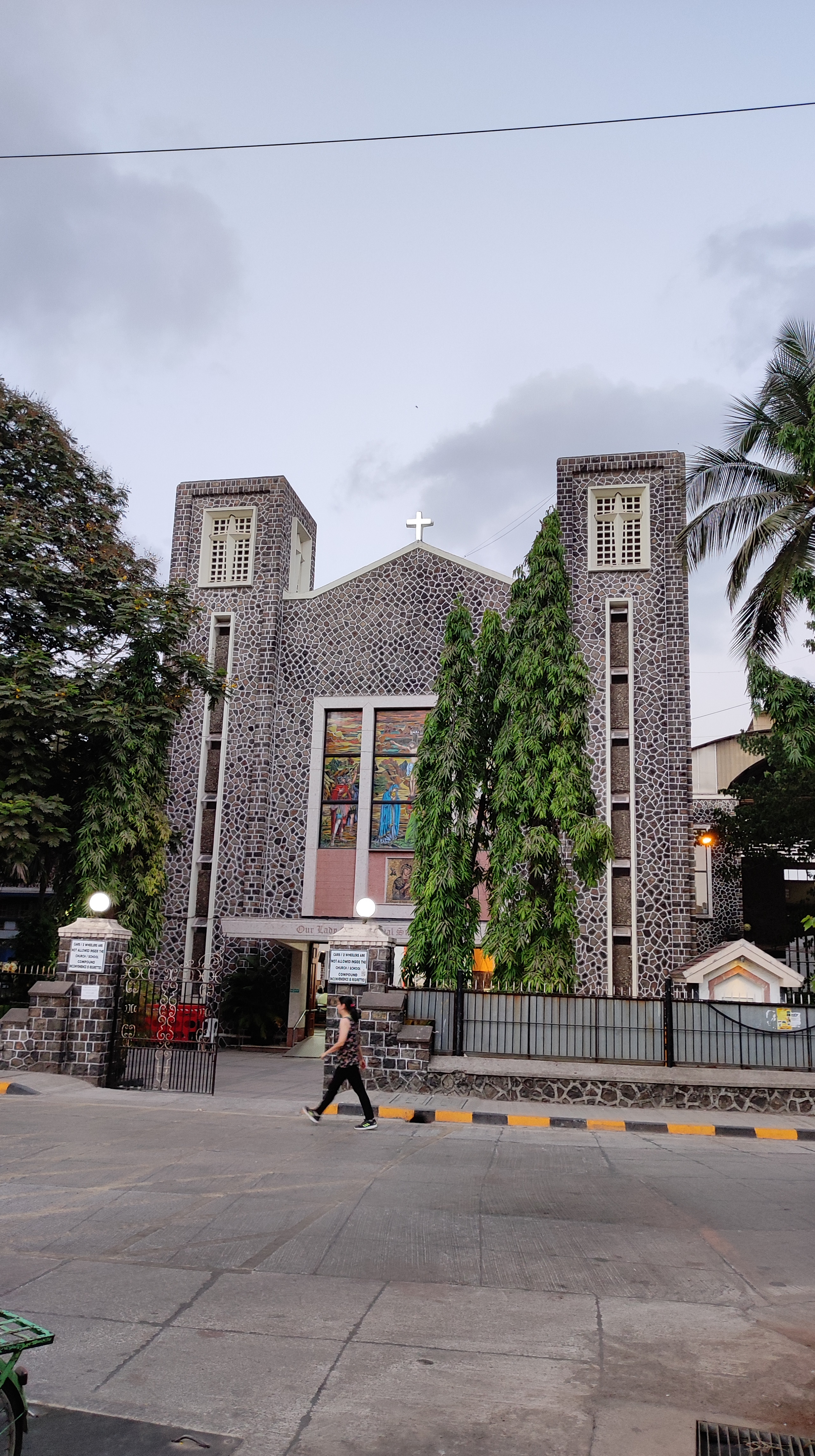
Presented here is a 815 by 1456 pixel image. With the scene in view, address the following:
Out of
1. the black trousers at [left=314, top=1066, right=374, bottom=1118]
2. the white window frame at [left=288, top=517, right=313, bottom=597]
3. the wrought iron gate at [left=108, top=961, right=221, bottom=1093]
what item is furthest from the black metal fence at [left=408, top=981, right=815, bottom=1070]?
the white window frame at [left=288, top=517, right=313, bottom=597]

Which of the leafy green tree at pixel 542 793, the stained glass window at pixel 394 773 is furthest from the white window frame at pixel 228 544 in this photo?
the leafy green tree at pixel 542 793

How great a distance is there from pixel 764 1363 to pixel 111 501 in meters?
20.2

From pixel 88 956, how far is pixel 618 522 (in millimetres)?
17002

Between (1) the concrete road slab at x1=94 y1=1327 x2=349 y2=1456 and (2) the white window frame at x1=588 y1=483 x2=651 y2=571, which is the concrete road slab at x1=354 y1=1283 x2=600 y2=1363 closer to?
(1) the concrete road slab at x1=94 y1=1327 x2=349 y2=1456

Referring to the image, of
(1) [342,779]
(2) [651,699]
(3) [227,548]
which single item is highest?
(3) [227,548]

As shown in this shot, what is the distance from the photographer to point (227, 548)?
28.8 meters

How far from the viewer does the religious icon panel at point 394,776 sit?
26156mm

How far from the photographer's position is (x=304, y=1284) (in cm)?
611

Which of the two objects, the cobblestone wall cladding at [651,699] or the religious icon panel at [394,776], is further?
the religious icon panel at [394,776]

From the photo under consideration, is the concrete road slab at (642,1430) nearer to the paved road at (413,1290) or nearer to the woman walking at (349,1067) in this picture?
the paved road at (413,1290)

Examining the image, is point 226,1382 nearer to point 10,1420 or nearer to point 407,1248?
point 10,1420

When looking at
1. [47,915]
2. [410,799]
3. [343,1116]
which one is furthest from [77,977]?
[410,799]

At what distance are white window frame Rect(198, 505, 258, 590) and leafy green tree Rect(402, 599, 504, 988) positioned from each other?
9877 mm

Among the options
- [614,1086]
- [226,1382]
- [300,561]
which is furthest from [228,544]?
[226,1382]
